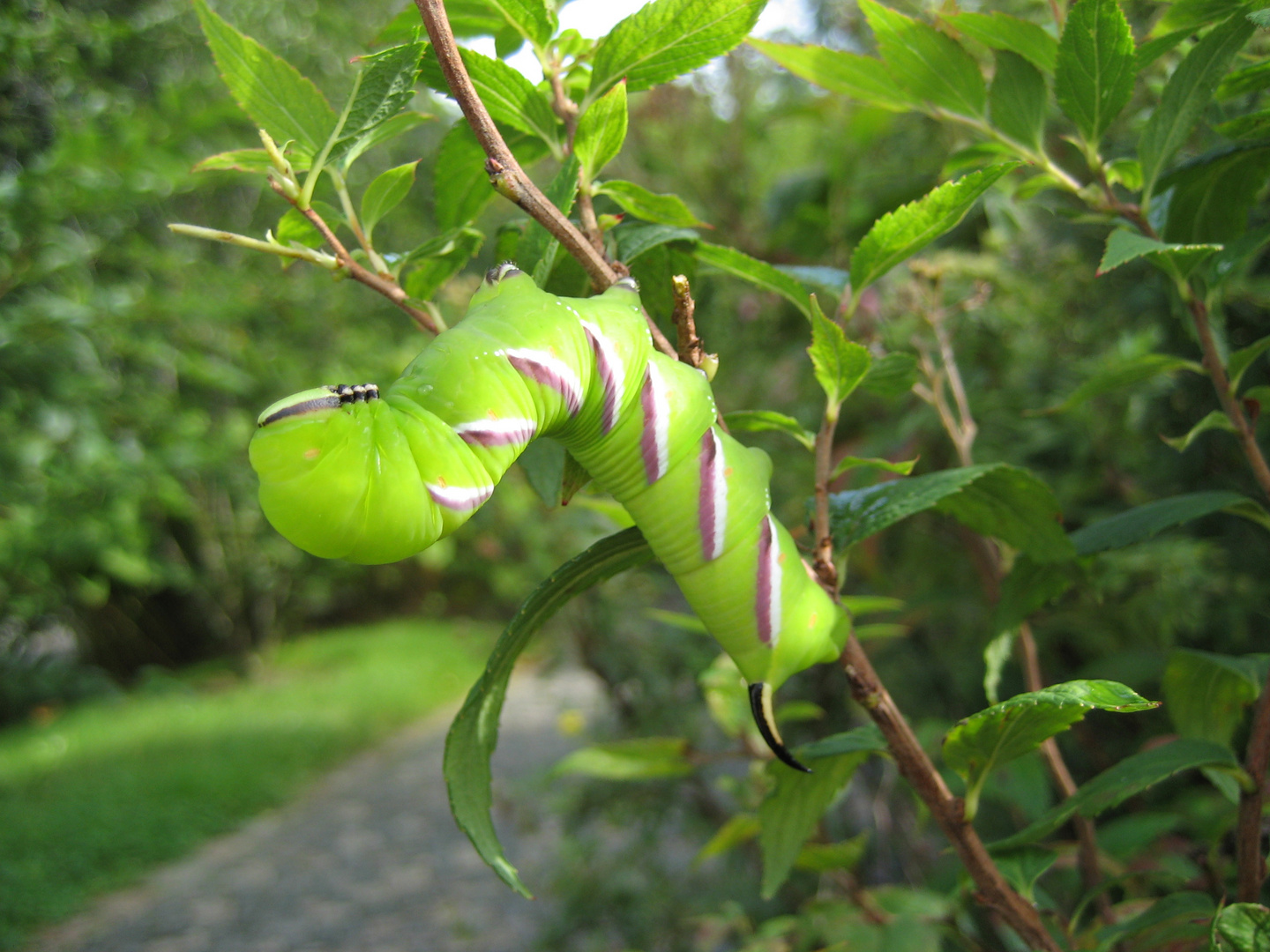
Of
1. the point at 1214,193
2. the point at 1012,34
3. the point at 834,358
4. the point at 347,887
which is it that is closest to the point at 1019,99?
the point at 1012,34

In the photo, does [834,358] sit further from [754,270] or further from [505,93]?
[505,93]

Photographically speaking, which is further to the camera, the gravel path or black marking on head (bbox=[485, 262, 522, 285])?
the gravel path

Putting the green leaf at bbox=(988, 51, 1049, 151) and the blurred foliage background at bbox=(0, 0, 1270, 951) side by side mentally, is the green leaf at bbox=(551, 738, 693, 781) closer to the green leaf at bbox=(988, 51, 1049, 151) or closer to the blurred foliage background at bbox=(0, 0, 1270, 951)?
the blurred foliage background at bbox=(0, 0, 1270, 951)

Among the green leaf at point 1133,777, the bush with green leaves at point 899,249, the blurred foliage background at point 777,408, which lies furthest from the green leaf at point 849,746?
the blurred foliage background at point 777,408

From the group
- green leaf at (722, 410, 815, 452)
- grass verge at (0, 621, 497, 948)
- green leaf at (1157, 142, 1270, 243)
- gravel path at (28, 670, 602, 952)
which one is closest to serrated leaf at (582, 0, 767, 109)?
green leaf at (722, 410, 815, 452)

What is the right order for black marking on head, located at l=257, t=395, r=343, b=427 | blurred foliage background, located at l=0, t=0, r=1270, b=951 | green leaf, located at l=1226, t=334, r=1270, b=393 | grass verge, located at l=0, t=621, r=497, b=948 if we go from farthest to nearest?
grass verge, located at l=0, t=621, r=497, b=948 < blurred foliage background, located at l=0, t=0, r=1270, b=951 < green leaf, located at l=1226, t=334, r=1270, b=393 < black marking on head, located at l=257, t=395, r=343, b=427

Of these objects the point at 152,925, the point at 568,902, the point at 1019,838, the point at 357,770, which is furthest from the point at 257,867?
the point at 1019,838

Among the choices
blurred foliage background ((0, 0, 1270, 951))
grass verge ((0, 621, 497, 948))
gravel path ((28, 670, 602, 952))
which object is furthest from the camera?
grass verge ((0, 621, 497, 948))
